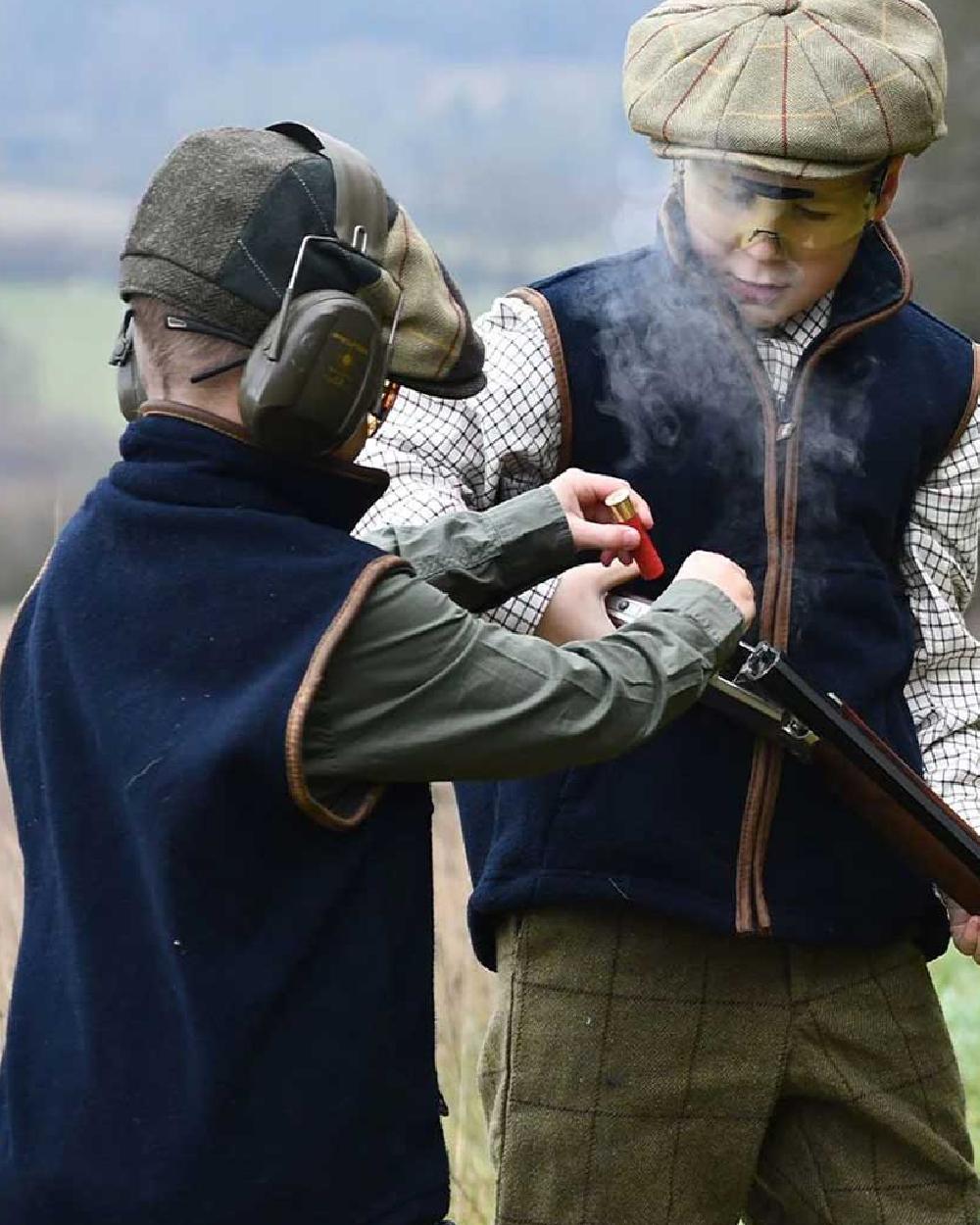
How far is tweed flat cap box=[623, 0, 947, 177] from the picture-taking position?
11.6 feet

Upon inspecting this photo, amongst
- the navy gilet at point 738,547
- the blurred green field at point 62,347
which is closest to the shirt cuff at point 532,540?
the navy gilet at point 738,547

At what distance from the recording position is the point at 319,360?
9.11ft

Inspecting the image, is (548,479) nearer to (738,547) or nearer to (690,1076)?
(738,547)

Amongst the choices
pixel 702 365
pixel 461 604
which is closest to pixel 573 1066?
pixel 461 604

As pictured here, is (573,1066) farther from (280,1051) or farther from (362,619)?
(362,619)

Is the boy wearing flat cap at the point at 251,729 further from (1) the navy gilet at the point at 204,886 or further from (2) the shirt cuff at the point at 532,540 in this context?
(2) the shirt cuff at the point at 532,540

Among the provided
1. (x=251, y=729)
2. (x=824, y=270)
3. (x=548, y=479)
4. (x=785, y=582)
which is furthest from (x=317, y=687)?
(x=824, y=270)

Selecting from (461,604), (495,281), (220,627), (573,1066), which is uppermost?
(220,627)

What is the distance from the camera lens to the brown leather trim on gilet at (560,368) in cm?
362

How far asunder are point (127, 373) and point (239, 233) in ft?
1.27

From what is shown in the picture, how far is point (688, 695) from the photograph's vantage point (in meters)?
2.99

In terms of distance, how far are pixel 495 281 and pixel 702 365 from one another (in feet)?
14.0

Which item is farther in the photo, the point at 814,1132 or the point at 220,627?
the point at 814,1132

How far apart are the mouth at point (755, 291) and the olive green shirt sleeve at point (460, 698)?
36.5 inches
